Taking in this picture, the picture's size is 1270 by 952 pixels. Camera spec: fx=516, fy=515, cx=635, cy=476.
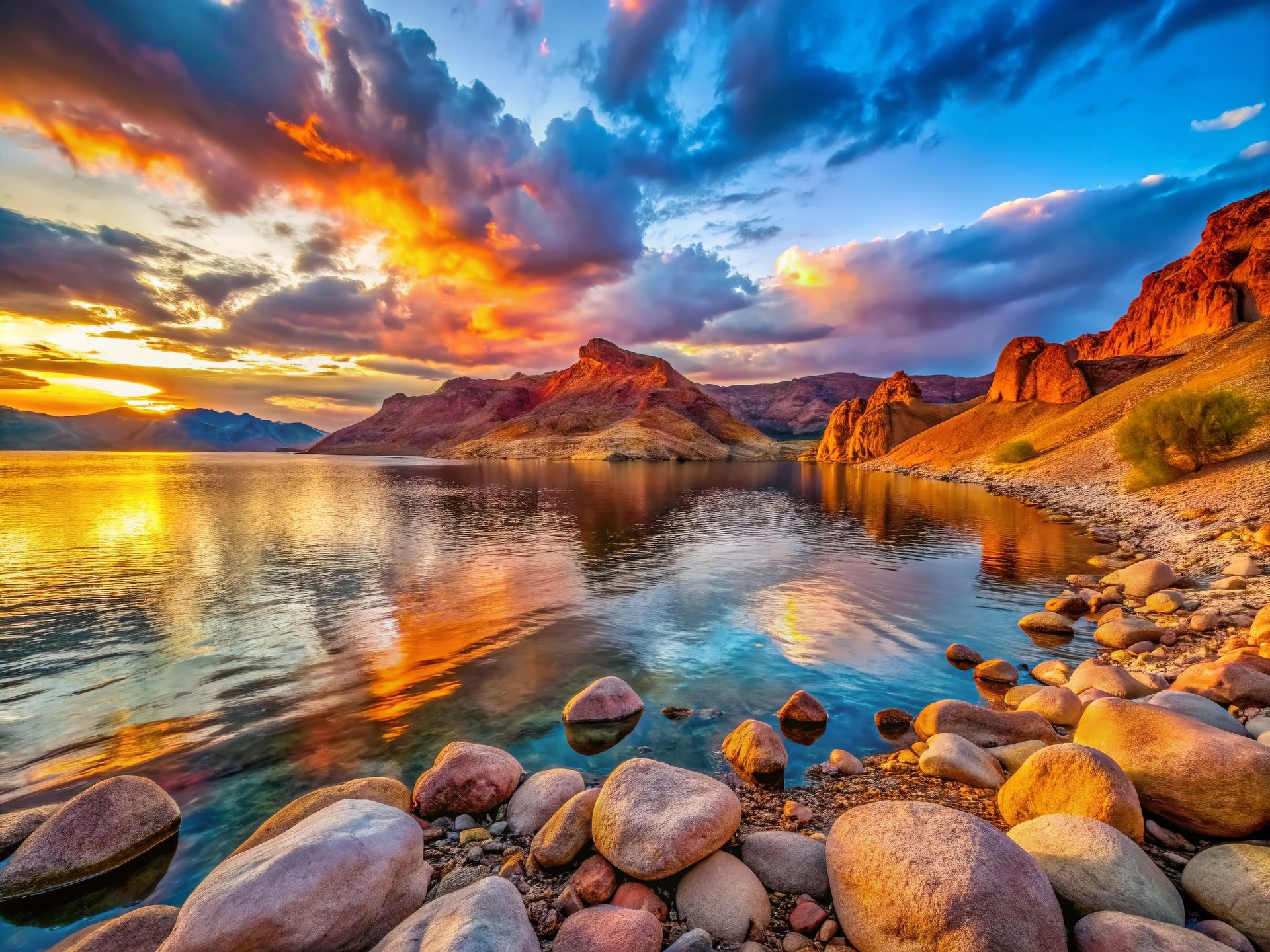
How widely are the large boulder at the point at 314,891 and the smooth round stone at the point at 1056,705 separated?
1193cm

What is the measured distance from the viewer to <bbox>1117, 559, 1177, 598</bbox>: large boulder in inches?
818

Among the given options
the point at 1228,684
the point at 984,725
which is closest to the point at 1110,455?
the point at 1228,684

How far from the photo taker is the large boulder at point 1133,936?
4684mm

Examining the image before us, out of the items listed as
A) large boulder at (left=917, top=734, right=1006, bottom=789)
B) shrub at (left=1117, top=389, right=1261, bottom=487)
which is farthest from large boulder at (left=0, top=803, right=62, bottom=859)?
shrub at (left=1117, top=389, right=1261, bottom=487)

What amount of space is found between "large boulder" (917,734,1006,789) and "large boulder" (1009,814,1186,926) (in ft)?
9.98

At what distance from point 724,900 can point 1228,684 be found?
40.8 feet

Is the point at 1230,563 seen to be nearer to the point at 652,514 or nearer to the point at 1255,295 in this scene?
the point at 652,514

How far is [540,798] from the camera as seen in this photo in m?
8.78

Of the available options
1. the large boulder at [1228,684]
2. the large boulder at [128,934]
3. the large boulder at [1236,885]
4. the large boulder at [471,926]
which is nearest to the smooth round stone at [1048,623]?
the large boulder at [1228,684]

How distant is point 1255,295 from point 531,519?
540 feet

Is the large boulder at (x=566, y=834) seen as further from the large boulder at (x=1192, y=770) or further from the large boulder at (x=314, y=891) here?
the large boulder at (x=1192, y=770)

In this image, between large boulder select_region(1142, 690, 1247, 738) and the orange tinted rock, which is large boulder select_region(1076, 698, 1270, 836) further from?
the orange tinted rock

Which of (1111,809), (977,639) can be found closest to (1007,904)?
(1111,809)

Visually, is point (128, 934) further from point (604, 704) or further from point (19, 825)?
point (604, 704)
